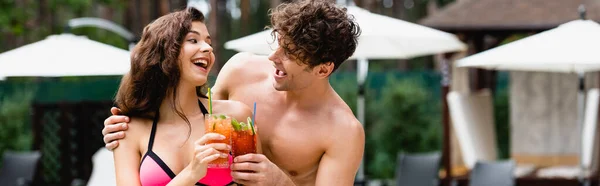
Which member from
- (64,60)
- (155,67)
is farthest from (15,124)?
(155,67)

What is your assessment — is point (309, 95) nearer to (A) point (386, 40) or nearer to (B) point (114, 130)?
(B) point (114, 130)

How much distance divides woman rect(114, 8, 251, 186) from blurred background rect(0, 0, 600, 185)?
747cm

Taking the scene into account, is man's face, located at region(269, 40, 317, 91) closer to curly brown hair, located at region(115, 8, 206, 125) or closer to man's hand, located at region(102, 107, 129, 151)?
curly brown hair, located at region(115, 8, 206, 125)

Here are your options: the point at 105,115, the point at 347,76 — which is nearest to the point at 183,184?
the point at 105,115

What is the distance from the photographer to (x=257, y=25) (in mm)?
23203

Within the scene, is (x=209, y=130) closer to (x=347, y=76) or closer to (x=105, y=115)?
(x=105, y=115)

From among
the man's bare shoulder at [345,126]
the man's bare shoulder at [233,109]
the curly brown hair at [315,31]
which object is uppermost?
the curly brown hair at [315,31]

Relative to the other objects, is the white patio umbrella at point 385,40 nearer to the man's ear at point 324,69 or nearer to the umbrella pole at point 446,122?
the umbrella pole at point 446,122

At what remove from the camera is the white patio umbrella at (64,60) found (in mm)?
8859

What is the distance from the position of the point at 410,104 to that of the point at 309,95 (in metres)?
12.2

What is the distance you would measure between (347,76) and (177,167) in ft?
42.3

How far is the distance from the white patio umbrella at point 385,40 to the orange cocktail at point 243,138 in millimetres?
5835

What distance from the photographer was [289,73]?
382 cm

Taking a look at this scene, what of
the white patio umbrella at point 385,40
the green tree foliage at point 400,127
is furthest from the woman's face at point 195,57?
the green tree foliage at point 400,127
